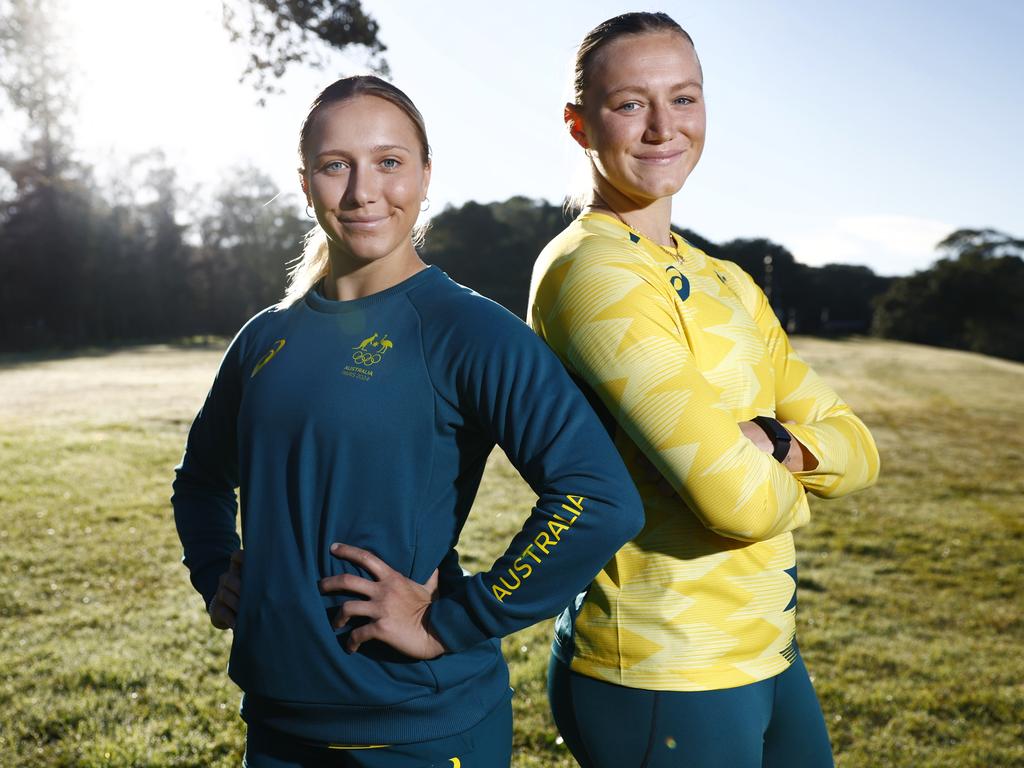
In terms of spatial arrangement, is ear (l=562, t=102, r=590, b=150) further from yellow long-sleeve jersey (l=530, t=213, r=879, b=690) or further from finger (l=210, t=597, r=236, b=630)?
finger (l=210, t=597, r=236, b=630)

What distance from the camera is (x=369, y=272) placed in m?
1.78

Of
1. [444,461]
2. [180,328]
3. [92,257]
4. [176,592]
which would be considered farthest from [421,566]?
[180,328]

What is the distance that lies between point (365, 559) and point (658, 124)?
1.05 m

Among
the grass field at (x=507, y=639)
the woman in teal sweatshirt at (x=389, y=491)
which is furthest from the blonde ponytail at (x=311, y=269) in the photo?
the grass field at (x=507, y=639)

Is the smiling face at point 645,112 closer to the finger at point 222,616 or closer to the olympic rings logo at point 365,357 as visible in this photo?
the olympic rings logo at point 365,357

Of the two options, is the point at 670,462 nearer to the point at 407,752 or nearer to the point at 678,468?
the point at 678,468

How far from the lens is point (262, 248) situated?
56.6m

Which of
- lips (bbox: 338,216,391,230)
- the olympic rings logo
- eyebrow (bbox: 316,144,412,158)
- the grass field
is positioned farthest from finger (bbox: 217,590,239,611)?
the grass field

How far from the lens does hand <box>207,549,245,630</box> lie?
68.9 inches

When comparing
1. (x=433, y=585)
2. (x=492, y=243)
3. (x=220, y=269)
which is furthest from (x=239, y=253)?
(x=433, y=585)

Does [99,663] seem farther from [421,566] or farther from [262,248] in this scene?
[262,248]

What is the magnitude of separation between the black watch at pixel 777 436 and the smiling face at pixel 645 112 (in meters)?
0.53

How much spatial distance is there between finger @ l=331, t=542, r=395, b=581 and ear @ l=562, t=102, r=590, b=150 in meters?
1.01

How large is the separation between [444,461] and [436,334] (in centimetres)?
24
